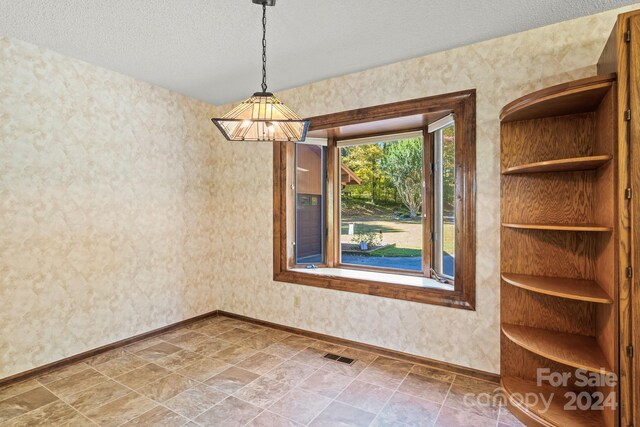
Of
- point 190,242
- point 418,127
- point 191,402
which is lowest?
point 191,402

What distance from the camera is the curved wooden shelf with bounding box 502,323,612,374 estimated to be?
1849mm

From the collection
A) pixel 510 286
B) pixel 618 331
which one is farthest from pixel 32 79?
pixel 618 331

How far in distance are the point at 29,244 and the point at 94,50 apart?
5.61 ft

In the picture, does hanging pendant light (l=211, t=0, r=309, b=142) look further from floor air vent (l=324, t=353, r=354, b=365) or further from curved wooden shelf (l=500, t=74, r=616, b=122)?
floor air vent (l=324, t=353, r=354, b=365)

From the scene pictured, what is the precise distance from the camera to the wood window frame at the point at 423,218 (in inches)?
104

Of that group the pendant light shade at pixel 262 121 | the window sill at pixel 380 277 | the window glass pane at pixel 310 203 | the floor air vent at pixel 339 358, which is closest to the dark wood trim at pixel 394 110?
the window glass pane at pixel 310 203

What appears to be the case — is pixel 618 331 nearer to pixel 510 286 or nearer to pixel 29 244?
pixel 510 286

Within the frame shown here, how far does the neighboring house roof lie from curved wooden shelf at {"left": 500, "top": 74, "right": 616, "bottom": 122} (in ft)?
6.21

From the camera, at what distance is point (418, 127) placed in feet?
11.3

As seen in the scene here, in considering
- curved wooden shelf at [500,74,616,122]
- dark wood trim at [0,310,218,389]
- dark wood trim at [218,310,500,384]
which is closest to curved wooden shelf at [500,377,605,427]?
dark wood trim at [218,310,500,384]

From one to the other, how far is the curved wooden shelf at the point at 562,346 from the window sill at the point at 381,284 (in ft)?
1.41

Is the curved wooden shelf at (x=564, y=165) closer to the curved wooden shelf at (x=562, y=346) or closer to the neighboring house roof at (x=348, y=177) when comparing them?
the curved wooden shelf at (x=562, y=346)

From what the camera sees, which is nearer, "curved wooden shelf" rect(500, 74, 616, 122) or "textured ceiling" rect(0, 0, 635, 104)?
"curved wooden shelf" rect(500, 74, 616, 122)

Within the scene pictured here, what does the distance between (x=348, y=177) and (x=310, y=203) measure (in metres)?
0.58
